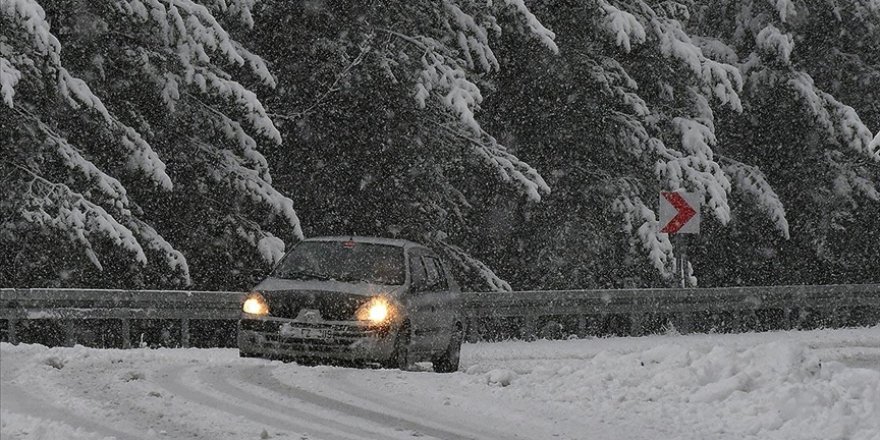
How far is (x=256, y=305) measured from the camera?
1463cm

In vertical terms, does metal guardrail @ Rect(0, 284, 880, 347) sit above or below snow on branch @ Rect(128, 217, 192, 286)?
below

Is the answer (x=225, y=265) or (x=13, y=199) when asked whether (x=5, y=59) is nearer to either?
(x=13, y=199)

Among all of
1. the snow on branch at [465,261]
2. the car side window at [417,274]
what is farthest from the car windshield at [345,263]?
the snow on branch at [465,261]

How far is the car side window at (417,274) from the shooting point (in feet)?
49.9

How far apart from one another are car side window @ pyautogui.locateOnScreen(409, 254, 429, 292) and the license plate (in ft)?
4.13

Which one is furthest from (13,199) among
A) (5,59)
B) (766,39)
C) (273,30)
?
(766,39)

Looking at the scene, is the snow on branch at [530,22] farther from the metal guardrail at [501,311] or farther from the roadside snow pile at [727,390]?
the roadside snow pile at [727,390]

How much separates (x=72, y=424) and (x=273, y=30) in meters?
15.4

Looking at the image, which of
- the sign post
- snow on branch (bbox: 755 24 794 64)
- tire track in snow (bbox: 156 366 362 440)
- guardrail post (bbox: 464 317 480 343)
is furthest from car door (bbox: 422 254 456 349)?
snow on branch (bbox: 755 24 794 64)

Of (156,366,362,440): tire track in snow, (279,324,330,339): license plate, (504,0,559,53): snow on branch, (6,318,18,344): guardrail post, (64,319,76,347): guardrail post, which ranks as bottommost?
(64,319,76,347): guardrail post

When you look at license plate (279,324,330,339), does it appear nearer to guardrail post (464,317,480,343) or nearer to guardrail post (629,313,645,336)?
guardrail post (464,317,480,343)

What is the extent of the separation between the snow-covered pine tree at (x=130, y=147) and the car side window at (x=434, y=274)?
13.8 ft

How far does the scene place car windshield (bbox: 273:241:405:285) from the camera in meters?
15.1

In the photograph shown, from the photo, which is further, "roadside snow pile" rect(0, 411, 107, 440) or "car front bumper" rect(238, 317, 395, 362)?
"car front bumper" rect(238, 317, 395, 362)
